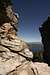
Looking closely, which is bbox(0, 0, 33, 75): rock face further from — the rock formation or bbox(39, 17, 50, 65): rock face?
bbox(39, 17, 50, 65): rock face

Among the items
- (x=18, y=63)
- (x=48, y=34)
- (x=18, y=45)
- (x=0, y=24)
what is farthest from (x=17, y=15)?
(x=48, y=34)

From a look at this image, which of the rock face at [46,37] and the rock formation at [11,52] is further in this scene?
the rock face at [46,37]

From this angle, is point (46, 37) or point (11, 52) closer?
point (11, 52)

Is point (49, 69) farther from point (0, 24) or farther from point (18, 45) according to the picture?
point (0, 24)

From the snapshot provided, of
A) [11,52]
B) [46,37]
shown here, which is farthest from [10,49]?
[46,37]

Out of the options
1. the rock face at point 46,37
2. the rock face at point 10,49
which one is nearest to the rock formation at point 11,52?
the rock face at point 10,49

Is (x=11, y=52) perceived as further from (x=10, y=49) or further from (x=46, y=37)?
(x=46, y=37)

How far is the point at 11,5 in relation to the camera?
831 inches

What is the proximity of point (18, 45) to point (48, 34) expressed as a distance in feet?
86.7

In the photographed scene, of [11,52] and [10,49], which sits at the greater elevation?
[10,49]

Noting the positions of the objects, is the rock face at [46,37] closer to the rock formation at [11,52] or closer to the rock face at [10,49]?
the rock formation at [11,52]

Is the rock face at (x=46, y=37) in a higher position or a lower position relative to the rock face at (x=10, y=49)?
lower

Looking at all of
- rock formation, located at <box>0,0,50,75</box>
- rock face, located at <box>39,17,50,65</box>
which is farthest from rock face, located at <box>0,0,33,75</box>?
rock face, located at <box>39,17,50,65</box>

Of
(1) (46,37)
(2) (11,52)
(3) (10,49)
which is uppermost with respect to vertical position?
(3) (10,49)
